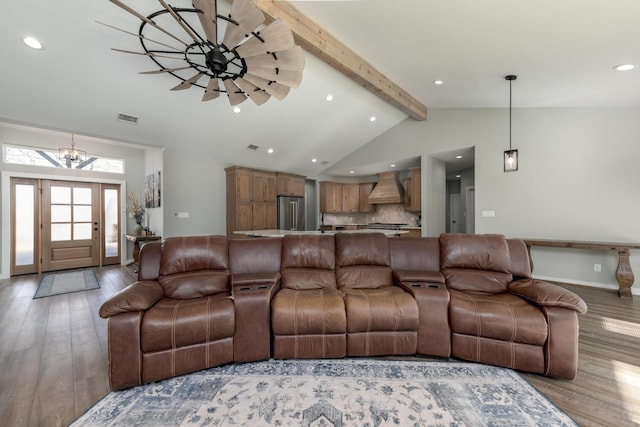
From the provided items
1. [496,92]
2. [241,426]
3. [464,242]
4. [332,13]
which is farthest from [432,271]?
[496,92]

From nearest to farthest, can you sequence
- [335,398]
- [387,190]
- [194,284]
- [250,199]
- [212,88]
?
[335,398]
[194,284]
[212,88]
[250,199]
[387,190]

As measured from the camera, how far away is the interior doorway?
521 centimetres

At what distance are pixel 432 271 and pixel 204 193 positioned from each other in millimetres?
5224

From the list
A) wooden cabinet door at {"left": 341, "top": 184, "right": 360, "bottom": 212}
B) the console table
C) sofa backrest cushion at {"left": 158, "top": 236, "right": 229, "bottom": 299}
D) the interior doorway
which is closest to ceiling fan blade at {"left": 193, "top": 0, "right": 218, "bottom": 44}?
sofa backrest cushion at {"left": 158, "top": 236, "right": 229, "bottom": 299}

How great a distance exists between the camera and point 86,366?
211cm

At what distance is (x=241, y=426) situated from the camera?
149cm

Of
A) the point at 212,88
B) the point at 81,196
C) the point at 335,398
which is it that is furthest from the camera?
the point at 81,196

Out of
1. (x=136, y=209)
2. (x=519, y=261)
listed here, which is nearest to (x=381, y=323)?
(x=519, y=261)

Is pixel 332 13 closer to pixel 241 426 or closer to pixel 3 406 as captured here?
pixel 241 426

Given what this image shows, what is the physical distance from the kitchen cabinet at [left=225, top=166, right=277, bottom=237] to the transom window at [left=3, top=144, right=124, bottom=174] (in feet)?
8.84

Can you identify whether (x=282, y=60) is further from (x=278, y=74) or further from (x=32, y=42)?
(x=32, y=42)

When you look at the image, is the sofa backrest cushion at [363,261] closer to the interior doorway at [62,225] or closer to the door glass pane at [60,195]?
the interior doorway at [62,225]

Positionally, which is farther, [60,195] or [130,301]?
[60,195]

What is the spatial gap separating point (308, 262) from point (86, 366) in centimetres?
202
